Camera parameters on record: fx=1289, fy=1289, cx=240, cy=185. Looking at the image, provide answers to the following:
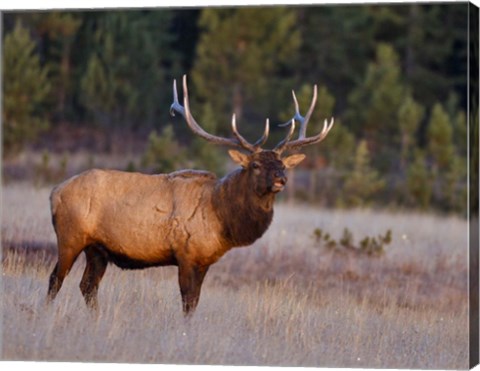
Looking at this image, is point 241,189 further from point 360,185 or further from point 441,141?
point 441,141

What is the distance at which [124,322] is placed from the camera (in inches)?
366

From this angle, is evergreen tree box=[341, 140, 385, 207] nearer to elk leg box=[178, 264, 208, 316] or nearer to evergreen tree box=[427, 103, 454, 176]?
evergreen tree box=[427, 103, 454, 176]

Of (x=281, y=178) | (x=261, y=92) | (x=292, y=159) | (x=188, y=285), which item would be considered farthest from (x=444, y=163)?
(x=281, y=178)

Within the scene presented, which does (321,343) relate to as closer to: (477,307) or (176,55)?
(477,307)

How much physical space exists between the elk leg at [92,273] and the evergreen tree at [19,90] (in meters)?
7.50

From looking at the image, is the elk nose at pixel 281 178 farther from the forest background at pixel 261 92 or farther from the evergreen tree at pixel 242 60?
the evergreen tree at pixel 242 60

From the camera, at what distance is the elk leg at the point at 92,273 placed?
9.90 meters

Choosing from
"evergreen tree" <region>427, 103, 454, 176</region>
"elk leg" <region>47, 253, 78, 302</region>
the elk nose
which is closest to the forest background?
"evergreen tree" <region>427, 103, 454, 176</region>

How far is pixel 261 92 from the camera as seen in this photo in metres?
24.4

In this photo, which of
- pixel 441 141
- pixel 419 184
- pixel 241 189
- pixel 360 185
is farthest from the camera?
pixel 441 141

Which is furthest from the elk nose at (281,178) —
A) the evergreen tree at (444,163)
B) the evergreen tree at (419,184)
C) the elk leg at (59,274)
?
the evergreen tree at (444,163)

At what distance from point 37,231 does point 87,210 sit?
4.19 meters

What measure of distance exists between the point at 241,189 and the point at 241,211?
0.16 metres

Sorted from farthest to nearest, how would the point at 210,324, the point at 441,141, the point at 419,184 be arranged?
the point at 441,141 < the point at 419,184 < the point at 210,324
